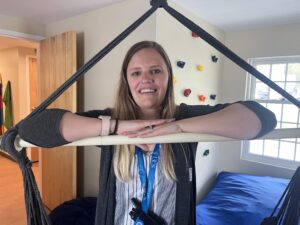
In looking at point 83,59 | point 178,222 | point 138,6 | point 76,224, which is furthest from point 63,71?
point 178,222

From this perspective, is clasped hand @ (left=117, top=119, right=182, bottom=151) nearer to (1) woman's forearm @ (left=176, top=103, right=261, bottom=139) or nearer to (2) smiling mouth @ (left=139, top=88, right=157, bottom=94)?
(1) woman's forearm @ (left=176, top=103, right=261, bottom=139)

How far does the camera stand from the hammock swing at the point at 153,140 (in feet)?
1.80

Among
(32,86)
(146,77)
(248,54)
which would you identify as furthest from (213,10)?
(32,86)

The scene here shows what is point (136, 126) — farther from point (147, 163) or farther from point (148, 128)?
point (147, 163)

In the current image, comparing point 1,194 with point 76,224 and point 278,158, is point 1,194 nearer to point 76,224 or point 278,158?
point 76,224

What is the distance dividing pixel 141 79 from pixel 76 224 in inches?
75.3

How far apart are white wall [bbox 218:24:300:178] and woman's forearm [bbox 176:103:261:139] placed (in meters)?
2.81

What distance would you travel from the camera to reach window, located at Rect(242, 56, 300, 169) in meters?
2.95

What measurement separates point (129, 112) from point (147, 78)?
0.19 m

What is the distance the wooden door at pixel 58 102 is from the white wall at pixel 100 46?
0.56ft

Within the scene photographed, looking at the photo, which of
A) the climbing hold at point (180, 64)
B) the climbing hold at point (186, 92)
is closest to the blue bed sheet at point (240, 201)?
the climbing hold at point (186, 92)

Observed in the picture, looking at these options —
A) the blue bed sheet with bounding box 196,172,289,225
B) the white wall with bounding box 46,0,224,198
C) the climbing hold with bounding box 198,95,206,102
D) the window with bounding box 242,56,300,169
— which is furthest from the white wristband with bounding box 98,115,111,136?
the window with bounding box 242,56,300,169

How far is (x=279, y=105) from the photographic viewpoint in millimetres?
3068

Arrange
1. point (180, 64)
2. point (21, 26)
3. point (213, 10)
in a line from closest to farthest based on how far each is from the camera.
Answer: point (180, 64) → point (213, 10) → point (21, 26)
